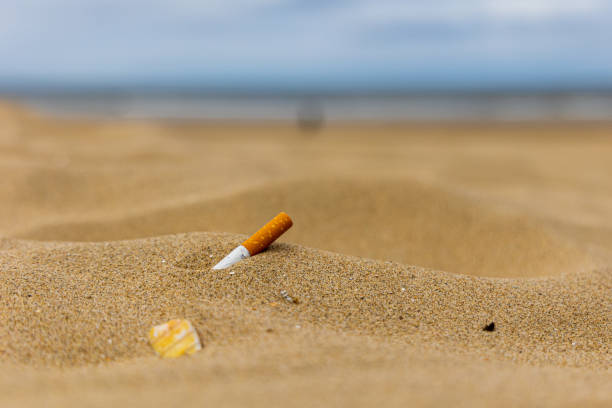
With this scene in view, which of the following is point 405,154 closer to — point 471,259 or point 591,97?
point 471,259

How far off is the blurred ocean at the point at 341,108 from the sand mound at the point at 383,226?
10.1 metres

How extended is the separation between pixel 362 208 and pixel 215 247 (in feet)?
4.78

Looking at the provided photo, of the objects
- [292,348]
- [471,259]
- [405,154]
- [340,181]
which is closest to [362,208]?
[340,181]

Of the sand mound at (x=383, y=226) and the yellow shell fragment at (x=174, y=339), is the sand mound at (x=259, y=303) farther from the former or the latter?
the sand mound at (x=383, y=226)

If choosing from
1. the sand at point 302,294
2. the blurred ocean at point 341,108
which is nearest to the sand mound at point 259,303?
the sand at point 302,294

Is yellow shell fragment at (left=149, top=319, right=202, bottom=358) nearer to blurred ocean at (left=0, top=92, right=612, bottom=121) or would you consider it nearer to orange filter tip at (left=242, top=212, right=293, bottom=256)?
orange filter tip at (left=242, top=212, right=293, bottom=256)

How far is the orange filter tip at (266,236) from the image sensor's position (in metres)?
1.79

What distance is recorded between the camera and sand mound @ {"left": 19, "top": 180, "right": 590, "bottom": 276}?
2611 mm

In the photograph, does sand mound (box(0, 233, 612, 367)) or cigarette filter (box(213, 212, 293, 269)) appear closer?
sand mound (box(0, 233, 612, 367))

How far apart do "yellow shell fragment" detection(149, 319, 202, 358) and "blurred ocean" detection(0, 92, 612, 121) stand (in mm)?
12012

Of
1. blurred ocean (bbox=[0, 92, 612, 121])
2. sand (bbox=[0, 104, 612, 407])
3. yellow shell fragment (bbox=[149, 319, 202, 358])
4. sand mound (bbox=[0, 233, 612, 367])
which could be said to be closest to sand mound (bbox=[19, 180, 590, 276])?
sand (bbox=[0, 104, 612, 407])

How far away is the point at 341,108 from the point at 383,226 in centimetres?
1323

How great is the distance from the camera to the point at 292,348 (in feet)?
4.30

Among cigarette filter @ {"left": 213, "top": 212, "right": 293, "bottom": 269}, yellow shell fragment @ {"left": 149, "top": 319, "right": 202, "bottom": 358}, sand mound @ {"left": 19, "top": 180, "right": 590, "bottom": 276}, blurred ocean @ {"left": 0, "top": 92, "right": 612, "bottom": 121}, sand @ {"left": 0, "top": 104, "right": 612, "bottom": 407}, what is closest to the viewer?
sand @ {"left": 0, "top": 104, "right": 612, "bottom": 407}
